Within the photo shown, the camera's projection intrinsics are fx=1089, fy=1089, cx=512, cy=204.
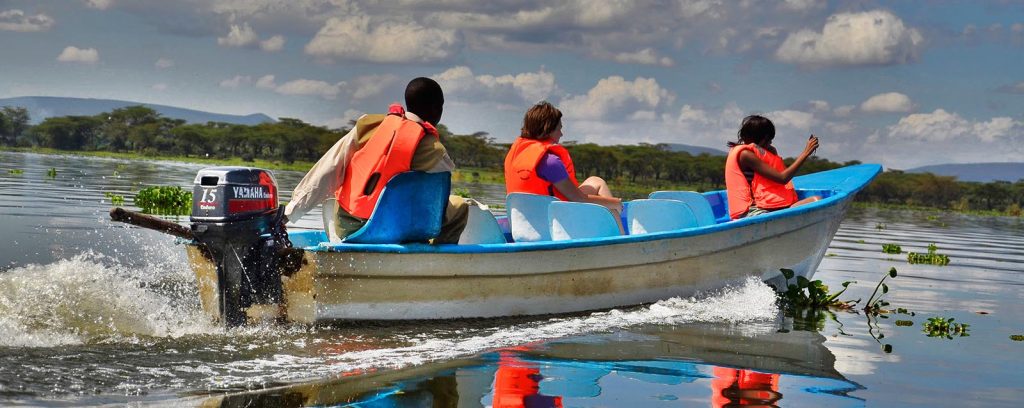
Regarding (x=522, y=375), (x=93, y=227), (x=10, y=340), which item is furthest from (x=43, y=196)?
(x=522, y=375)

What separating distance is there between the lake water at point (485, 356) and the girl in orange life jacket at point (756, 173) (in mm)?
970

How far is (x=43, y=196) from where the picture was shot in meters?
19.9

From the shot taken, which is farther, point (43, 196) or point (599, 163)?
point (599, 163)

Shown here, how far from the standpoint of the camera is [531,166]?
28.8ft

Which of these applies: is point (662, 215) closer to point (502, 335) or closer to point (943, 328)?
point (943, 328)

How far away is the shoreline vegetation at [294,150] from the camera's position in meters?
87.8

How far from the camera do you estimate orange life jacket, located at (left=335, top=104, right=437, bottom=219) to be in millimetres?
7293

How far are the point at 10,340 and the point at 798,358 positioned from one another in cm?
461

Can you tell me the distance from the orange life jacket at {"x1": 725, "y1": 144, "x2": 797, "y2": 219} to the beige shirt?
3551mm

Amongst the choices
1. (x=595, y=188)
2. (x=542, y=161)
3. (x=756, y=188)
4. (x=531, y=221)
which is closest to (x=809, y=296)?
(x=756, y=188)

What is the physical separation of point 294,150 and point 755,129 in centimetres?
9540

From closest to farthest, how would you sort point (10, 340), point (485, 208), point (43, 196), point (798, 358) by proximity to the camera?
point (10, 340), point (798, 358), point (485, 208), point (43, 196)

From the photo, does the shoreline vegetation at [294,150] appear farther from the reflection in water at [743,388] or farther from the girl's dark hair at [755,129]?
the reflection in water at [743,388]

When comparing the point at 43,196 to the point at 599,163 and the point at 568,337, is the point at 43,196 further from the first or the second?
the point at 599,163
